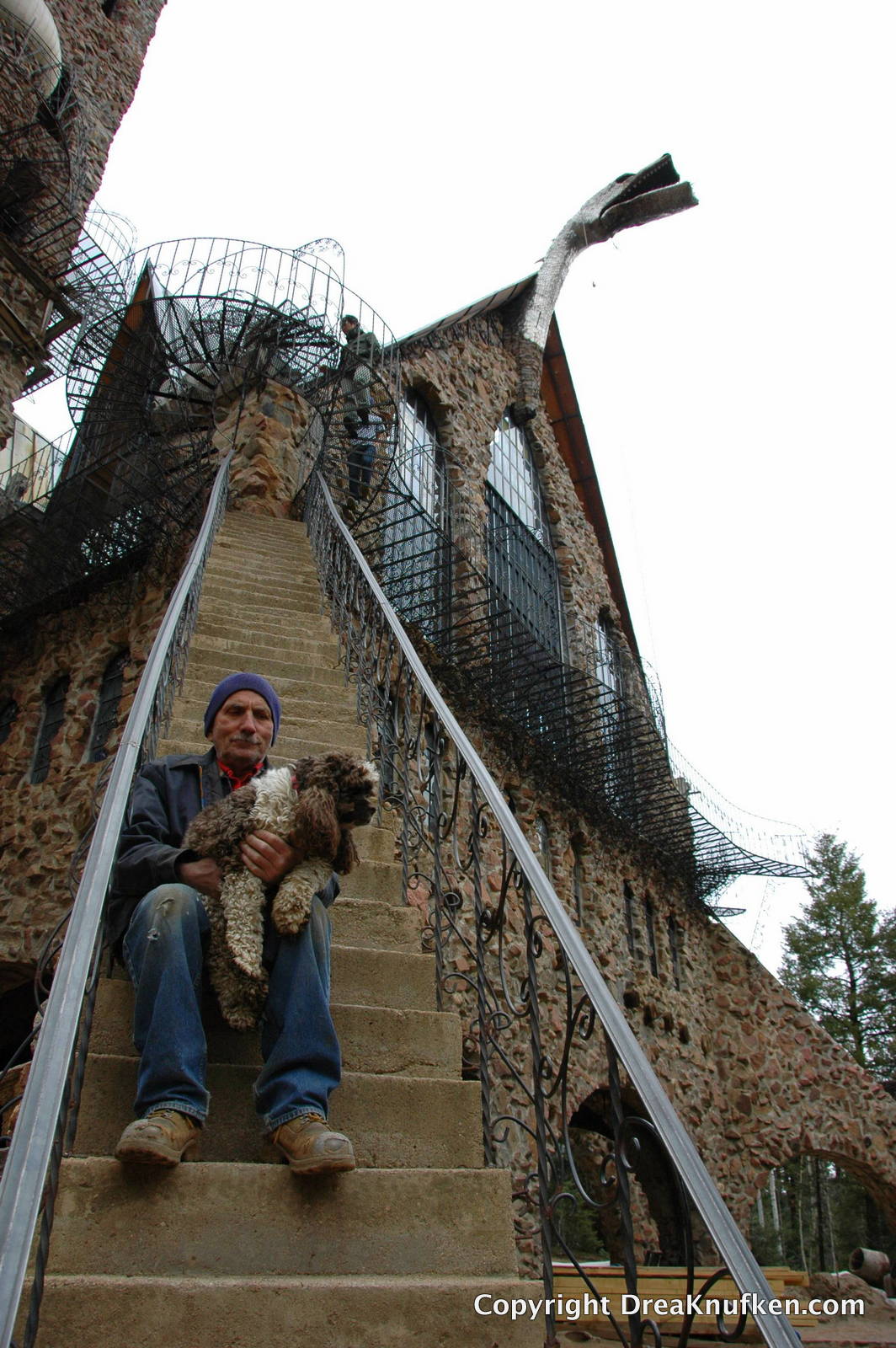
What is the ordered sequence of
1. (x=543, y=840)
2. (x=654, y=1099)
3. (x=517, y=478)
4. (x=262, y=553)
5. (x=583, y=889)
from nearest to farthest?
(x=654, y=1099)
(x=262, y=553)
(x=543, y=840)
(x=583, y=889)
(x=517, y=478)

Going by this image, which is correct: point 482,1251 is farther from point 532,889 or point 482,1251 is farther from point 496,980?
point 496,980

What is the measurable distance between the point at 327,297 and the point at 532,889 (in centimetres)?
929

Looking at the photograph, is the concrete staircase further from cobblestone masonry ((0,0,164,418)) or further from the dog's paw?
cobblestone masonry ((0,0,164,418))

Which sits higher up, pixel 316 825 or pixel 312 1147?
pixel 316 825

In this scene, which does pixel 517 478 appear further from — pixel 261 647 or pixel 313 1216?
pixel 313 1216

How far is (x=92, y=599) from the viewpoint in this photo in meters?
9.13

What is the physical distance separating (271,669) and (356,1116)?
11.4 feet

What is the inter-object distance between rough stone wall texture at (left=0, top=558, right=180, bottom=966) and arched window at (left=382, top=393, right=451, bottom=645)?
256 cm

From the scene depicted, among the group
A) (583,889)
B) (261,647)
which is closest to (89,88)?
(261,647)

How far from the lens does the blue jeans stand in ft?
6.98

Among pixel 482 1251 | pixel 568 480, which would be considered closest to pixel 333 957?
pixel 482 1251

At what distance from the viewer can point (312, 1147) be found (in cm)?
212

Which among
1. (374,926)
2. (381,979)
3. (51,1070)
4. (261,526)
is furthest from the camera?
(261,526)

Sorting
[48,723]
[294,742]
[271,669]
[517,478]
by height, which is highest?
[517,478]
